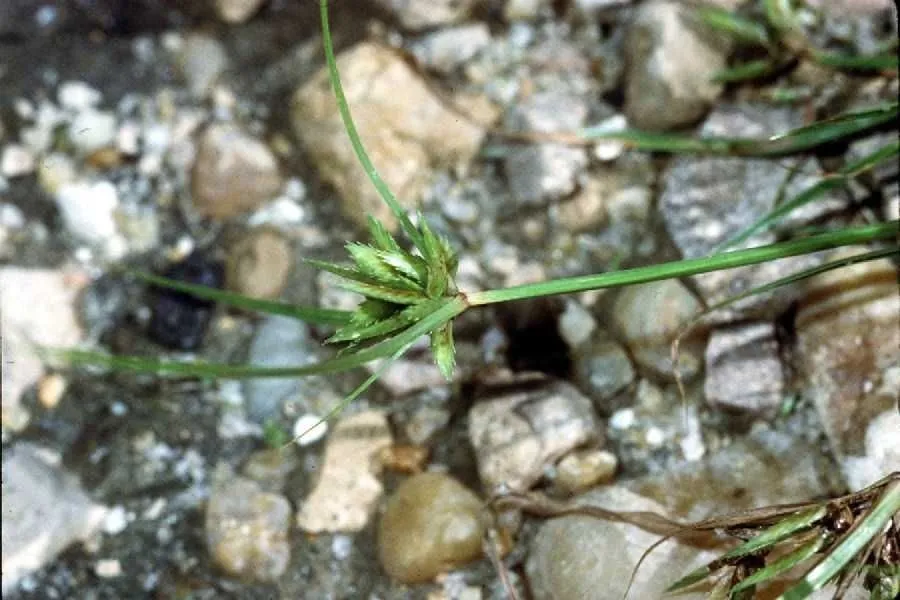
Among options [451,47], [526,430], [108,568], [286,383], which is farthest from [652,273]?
[108,568]

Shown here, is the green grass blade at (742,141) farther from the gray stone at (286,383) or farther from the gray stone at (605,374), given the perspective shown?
the gray stone at (286,383)

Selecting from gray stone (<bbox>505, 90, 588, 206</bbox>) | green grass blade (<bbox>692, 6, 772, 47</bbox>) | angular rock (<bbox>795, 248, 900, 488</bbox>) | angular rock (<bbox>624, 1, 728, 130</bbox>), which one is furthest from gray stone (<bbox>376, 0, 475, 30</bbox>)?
angular rock (<bbox>795, 248, 900, 488</bbox>)

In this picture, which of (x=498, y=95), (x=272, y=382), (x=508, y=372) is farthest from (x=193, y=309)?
(x=498, y=95)

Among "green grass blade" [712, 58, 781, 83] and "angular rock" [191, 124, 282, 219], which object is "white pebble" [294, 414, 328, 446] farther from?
"green grass blade" [712, 58, 781, 83]

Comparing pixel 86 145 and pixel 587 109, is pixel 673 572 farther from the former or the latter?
pixel 86 145

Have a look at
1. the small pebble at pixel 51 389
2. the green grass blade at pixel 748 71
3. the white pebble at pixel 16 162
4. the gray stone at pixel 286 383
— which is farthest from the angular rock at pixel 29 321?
the green grass blade at pixel 748 71
